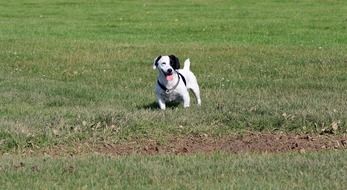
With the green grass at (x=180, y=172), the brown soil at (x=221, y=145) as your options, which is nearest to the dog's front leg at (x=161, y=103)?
the brown soil at (x=221, y=145)

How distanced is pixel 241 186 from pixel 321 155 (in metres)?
1.51

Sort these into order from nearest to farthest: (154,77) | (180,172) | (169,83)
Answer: (180,172), (169,83), (154,77)

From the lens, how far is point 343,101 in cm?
1102

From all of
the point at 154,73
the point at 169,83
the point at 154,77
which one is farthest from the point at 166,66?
the point at 154,73

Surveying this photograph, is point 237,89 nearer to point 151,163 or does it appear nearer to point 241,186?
point 151,163

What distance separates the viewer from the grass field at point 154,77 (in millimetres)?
8891

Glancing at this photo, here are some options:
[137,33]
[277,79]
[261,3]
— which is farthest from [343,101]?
[261,3]

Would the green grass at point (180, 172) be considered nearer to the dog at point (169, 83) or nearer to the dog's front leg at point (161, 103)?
the dog at point (169, 83)

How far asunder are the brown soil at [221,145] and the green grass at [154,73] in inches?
8.8

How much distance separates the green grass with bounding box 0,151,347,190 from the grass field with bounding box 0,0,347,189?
4cm

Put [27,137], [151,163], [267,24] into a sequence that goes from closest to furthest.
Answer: [151,163] < [27,137] < [267,24]

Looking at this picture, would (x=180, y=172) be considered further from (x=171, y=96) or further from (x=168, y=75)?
(x=171, y=96)

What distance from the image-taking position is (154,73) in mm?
15289

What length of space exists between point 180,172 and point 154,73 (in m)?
8.42
